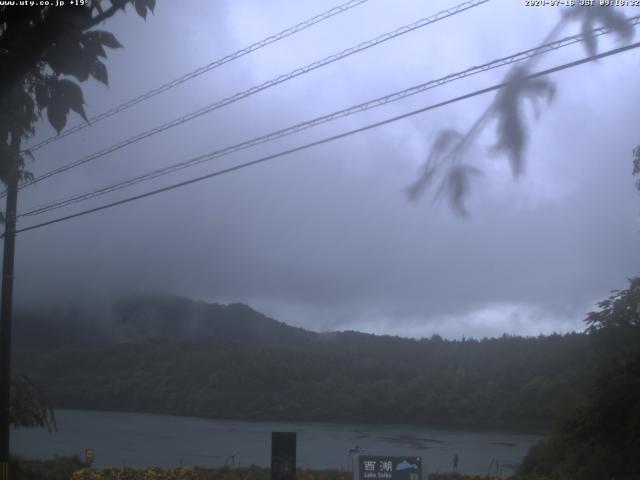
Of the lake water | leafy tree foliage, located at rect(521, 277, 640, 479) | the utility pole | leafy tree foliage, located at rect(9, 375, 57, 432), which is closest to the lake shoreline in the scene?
the lake water

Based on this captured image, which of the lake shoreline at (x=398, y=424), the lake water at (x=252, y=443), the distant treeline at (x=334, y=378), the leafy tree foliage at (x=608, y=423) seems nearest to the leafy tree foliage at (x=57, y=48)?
the leafy tree foliage at (x=608, y=423)

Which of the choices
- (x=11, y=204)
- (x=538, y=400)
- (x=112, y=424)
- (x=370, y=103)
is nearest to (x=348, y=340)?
(x=112, y=424)

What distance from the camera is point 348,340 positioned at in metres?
33.3

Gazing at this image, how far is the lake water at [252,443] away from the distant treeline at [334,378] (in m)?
0.60

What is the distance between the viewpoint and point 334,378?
1060 inches

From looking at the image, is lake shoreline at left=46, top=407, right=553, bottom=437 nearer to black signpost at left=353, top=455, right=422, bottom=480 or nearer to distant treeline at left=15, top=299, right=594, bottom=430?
distant treeline at left=15, top=299, right=594, bottom=430

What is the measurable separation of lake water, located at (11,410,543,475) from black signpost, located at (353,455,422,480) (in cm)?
746

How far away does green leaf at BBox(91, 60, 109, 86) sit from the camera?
5695 millimetres

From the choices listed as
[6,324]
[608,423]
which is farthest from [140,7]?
[608,423]

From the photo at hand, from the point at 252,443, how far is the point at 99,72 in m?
19.6

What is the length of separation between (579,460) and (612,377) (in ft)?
6.83

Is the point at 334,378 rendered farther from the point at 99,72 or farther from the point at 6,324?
the point at 99,72

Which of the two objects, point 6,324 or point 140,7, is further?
point 6,324

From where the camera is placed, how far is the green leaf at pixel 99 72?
18.7ft
